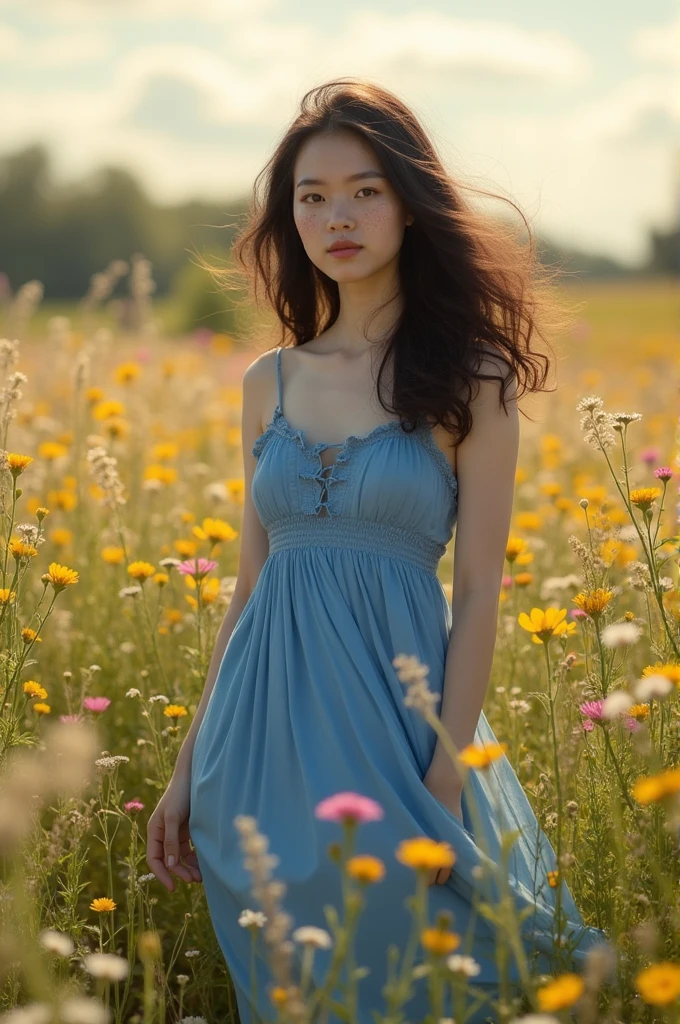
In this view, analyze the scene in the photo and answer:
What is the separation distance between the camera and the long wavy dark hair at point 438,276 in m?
2.13

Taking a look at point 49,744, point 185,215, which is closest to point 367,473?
point 49,744

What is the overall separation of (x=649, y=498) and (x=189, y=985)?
4.12 ft

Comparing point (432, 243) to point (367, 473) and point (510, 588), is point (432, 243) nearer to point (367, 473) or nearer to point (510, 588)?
point (367, 473)

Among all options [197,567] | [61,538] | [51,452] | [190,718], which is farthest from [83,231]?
[197,567]

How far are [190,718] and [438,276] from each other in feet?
4.01

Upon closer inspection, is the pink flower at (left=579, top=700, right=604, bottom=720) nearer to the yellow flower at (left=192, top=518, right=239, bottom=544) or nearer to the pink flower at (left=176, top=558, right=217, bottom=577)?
the pink flower at (left=176, top=558, right=217, bottom=577)

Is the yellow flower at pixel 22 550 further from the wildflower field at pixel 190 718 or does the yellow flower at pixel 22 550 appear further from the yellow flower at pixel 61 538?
the yellow flower at pixel 61 538

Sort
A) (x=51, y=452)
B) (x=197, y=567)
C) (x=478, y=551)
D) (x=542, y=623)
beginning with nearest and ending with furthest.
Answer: (x=542, y=623) → (x=478, y=551) → (x=197, y=567) → (x=51, y=452)

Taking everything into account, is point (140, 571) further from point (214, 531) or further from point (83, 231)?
point (83, 231)

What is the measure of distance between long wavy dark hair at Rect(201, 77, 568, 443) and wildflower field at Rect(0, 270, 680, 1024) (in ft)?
0.63

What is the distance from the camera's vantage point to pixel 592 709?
1.90 m

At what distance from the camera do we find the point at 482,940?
183 centimetres

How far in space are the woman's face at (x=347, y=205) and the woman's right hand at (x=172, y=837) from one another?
1.03 m

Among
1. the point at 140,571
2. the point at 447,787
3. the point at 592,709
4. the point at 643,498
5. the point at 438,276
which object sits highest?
the point at 438,276
